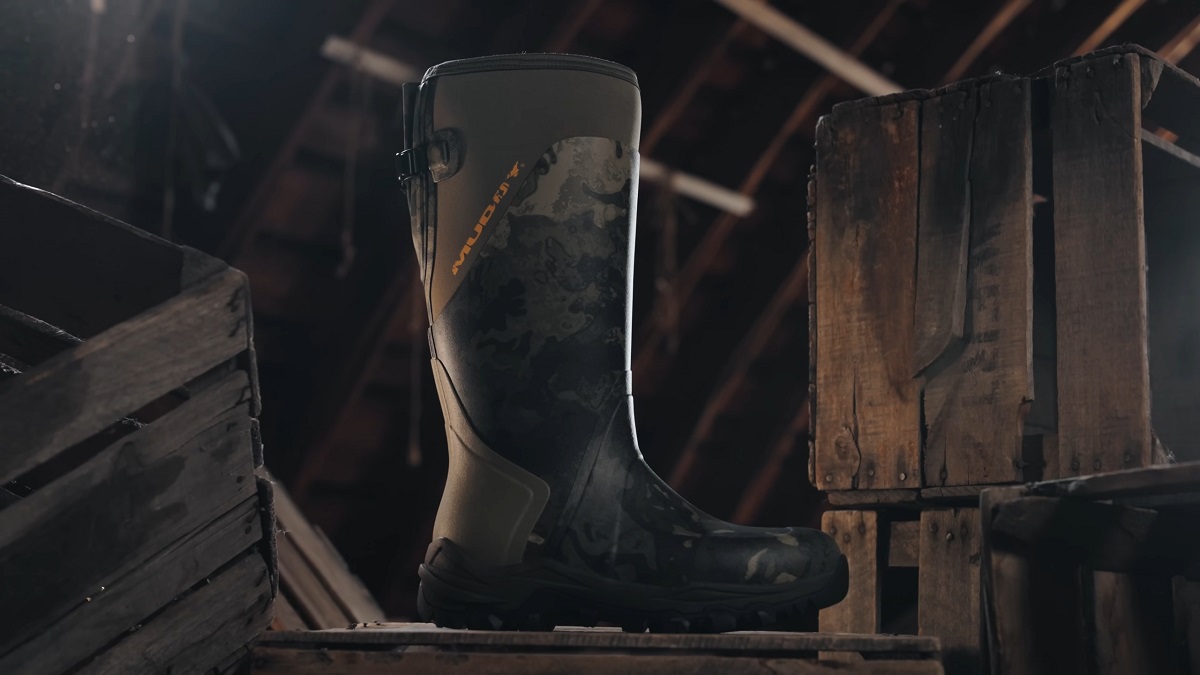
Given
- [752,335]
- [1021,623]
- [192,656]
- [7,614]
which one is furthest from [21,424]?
[752,335]

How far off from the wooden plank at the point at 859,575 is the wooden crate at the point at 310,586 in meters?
1.34

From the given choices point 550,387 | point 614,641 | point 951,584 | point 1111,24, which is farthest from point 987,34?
point 614,641

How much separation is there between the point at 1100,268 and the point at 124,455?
1.38 m

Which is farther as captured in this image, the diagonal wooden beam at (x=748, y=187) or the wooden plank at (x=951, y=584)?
the diagonal wooden beam at (x=748, y=187)

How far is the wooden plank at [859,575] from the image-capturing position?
2.20 meters

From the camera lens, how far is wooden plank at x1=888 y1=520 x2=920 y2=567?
7.17 ft

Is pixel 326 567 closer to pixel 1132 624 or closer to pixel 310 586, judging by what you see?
pixel 310 586

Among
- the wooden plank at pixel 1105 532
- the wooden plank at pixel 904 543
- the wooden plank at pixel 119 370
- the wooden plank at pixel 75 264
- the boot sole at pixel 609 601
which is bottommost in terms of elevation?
the boot sole at pixel 609 601

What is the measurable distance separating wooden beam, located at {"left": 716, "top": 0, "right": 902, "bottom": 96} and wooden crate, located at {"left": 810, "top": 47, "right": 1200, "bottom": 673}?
2.90m

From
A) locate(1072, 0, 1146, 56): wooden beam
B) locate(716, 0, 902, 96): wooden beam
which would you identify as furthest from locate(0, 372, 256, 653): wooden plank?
locate(1072, 0, 1146, 56): wooden beam

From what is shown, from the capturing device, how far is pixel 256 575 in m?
1.82

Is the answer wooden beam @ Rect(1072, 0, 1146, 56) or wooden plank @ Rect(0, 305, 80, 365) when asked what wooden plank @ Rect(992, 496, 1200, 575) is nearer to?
wooden plank @ Rect(0, 305, 80, 365)

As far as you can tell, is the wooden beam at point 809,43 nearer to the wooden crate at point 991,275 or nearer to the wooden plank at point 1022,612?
the wooden crate at point 991,275

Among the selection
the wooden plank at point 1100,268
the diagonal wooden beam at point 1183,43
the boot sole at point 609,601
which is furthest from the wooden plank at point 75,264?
the diagonal wooden beam at point 1183,43
